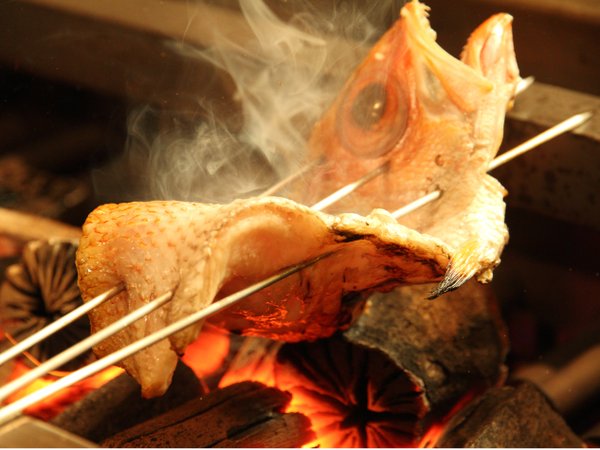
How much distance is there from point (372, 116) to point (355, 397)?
3.91ft

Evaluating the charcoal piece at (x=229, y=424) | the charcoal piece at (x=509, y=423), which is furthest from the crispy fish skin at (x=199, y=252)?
the charcoal piece at (x=509, y=423)

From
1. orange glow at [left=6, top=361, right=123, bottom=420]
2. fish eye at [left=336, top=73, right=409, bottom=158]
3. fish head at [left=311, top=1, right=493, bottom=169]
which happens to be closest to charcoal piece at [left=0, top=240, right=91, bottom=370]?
orange glow at [left=6, top=361, right=123, bottom=420]

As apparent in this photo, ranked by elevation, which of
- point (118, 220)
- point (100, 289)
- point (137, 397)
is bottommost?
point (137, 397)

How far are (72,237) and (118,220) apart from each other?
4.77 ft

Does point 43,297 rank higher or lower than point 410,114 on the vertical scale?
lower

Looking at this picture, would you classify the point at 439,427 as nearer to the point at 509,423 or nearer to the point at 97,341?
the point at 509,423

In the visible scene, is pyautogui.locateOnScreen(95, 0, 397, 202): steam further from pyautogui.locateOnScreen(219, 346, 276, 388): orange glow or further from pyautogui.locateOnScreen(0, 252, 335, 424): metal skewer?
pyautogui.locateOnScreen(0, 252, 335, 424): metal skewer

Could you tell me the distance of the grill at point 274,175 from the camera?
3.41m

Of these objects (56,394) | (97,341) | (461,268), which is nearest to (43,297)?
(56,394)

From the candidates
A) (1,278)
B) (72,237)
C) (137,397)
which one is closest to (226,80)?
(72,237)

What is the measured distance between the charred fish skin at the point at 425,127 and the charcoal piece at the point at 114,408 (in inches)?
39.7

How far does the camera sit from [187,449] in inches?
81.8

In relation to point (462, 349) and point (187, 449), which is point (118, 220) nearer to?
point (187, 449)

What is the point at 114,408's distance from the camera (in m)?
2.75
